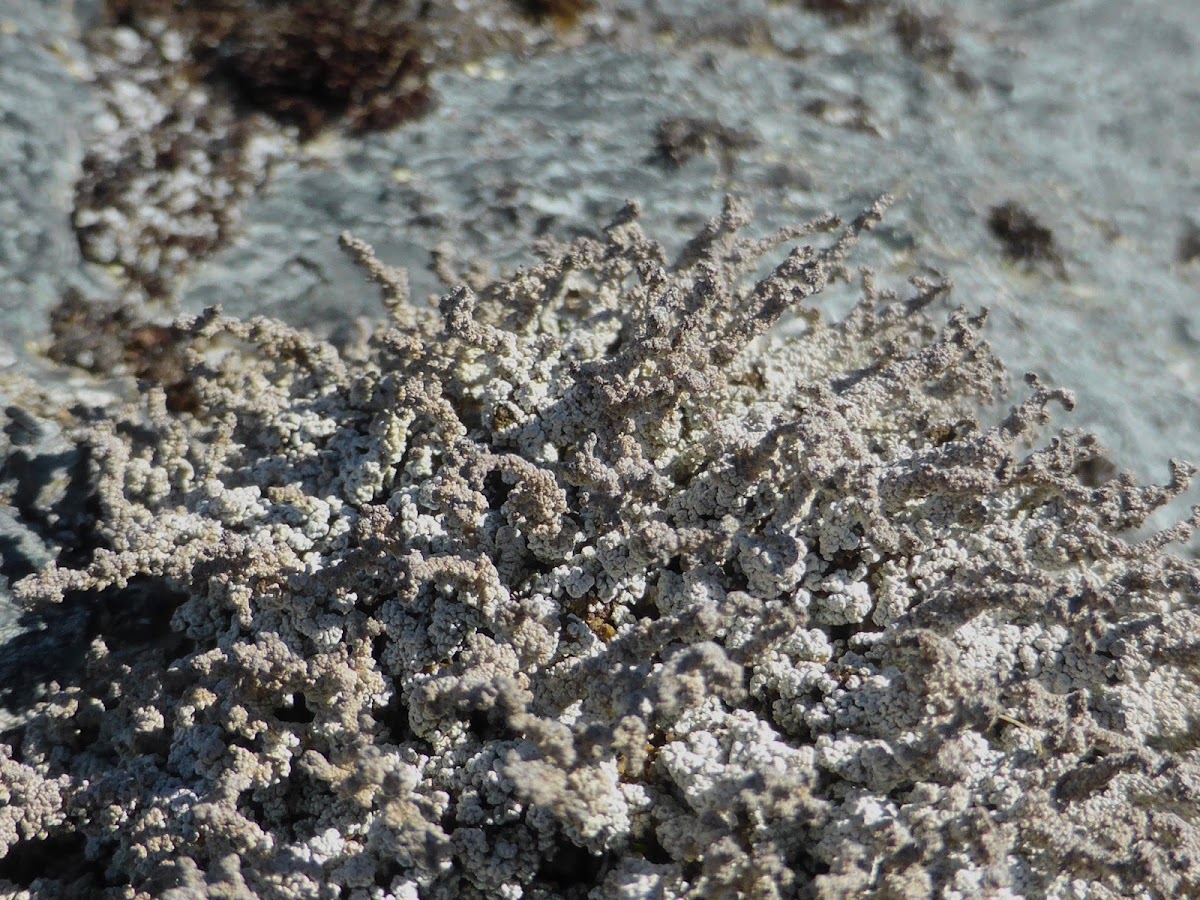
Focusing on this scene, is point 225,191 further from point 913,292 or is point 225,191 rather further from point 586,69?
point 913,292

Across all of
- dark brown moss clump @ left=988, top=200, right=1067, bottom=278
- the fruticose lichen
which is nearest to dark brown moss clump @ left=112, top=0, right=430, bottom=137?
the fruticose lichen

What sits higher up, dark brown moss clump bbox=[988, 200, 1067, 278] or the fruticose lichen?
dark brown moss clump bbox=[988, 200, 1067, 278]

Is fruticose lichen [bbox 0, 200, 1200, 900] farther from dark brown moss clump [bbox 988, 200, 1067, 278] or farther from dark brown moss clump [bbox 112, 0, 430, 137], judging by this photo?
dark brown moss clump [bbox 112, 0, 430, 137]

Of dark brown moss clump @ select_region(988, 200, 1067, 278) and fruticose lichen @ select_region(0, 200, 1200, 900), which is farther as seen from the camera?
dark brown moss clump @ select_region(988, 200, 1067, 278)

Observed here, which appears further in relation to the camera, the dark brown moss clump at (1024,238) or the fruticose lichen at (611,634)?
the dark brown moss clump at (1024,238)

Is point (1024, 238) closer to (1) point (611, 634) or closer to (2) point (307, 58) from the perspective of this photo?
(1) point (611, 634)

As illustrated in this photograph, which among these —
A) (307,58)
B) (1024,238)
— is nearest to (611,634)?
(1024,238)

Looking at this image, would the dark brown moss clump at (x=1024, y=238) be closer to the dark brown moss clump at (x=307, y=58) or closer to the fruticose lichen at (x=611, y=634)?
the fruticose lichen at (x=611, y=634)

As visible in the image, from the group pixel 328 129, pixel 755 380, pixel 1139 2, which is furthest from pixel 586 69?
pixel 1139 2

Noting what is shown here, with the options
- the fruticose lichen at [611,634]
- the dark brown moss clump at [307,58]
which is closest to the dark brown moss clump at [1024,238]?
the fruticose lichen at [611,634]
